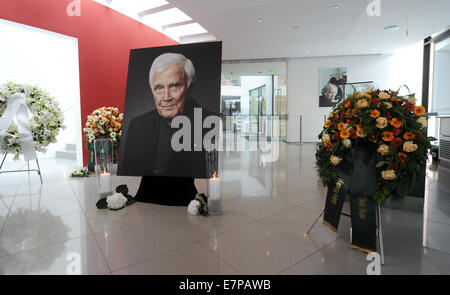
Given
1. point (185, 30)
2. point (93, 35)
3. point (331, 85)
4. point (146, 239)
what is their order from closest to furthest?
1. point (146, 239)
2. point (93, 35)
3. point (185, 30)
4. point (331, 85)

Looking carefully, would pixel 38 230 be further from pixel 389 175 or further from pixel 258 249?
pixel 389 175

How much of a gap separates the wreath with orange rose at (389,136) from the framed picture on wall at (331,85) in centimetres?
862

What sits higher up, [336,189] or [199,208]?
[336,189]

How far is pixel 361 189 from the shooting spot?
5.20 feet

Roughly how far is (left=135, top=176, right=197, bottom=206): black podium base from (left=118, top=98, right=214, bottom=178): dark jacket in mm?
167

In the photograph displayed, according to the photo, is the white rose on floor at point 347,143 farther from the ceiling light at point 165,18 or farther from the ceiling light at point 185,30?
the ceiling light at point 185,30

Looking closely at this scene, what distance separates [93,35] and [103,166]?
3743 mm

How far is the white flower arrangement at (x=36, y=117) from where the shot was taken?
339cm

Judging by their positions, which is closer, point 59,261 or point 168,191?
point 59,261

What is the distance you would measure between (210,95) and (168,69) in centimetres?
60

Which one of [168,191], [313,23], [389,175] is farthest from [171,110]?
[313,23]

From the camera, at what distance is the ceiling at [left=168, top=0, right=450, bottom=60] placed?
16.3ft
